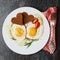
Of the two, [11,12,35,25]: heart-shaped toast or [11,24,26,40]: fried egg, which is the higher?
[11,12,35,25]: heart-shaped toast

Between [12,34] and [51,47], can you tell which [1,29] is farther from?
[51,47]

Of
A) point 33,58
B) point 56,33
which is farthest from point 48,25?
point 33,58

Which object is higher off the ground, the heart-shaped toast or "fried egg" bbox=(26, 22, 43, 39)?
the heart-shaped toast

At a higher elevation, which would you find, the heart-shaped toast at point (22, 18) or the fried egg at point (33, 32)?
the heart-shaped toast at point (22, 18)

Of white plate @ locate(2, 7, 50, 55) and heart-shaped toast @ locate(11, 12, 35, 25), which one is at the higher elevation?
heart-shaped toast @ locate(11, 12, 35, 25)
